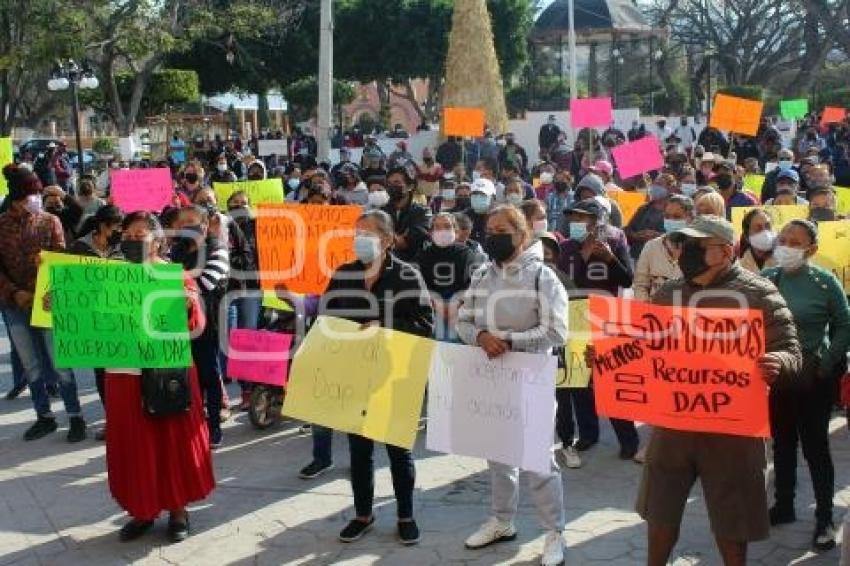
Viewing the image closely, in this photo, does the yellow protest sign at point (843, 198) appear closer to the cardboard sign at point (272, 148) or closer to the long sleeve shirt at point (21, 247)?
the long sleeve shirt at point (21, 247)

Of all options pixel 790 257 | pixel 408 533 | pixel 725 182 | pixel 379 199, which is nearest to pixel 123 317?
pixel 408 533

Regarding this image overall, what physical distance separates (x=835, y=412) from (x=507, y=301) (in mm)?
3752

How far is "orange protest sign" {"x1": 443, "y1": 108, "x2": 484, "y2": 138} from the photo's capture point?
1598 centimetres

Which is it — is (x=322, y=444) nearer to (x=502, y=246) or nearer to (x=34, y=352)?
(x=502, y=246)

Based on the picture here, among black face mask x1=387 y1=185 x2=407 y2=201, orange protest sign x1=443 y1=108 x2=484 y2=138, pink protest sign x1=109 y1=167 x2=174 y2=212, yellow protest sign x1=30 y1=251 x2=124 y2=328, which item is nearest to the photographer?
yellow protest sign x1=30 y1=251 x2=124 y2=328

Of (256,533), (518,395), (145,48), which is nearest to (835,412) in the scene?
(518,395)

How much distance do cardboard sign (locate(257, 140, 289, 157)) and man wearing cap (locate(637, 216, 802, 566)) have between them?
2137 centimetres

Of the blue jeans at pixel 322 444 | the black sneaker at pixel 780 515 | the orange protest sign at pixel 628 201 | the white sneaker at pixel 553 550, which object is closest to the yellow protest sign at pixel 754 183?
the orange protest sign at pixel 628 201

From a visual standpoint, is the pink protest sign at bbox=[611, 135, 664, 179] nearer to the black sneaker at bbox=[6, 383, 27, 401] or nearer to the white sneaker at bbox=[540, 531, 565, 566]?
the black sneaker at bbox=[6, 383, 27, 401]

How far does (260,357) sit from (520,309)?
9.70ft

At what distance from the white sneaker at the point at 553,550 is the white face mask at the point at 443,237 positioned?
2421 mm

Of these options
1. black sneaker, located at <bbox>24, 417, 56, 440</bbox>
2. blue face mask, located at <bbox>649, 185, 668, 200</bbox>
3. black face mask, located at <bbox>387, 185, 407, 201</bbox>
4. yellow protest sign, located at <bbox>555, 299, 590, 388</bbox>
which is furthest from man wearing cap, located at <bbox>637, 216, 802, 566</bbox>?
black sneaker, located at <bbox>24, 417, 56, 440</bbox>

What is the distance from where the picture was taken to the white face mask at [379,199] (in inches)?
346

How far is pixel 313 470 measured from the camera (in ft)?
21.3
